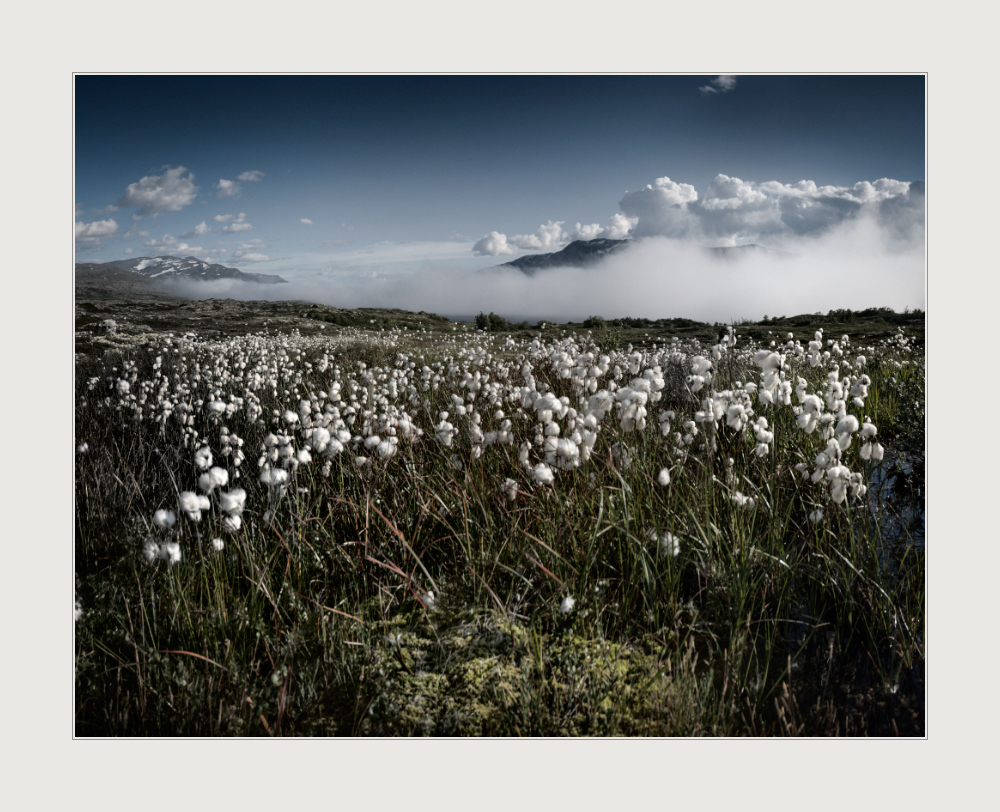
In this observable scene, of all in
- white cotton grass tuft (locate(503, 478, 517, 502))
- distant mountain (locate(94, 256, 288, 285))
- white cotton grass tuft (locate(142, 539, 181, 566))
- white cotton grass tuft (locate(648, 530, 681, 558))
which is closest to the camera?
white cotton grass tuft (locate(142, 539, 181, 566))

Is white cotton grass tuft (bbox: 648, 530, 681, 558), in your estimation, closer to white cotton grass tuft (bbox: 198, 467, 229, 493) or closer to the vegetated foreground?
the vegetated foreground

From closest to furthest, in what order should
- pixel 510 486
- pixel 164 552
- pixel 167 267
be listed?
pixel 164 552 → pixel 510 486 → pixel 167 267

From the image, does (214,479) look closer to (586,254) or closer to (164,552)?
(164,552)

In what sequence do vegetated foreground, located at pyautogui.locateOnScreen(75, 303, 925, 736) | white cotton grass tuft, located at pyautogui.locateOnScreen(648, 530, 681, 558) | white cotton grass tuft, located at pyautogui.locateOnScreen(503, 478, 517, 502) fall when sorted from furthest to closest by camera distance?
1. white cotton grass tuft, located at pyautogui.locateOnScreen(503, 478, 517, 502)
2. white cotton grass tuft, located at pyautogui.locateOnScreen(648, 530, 681, 558)
3. vegetated foreground, located at pyautogui.locateOnScreen(75, 303, 925, 736)

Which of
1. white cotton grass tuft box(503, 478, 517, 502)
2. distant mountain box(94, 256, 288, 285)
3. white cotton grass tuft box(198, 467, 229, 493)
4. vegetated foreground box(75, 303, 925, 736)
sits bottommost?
vegetated foreground box(75, 303, 925, 736)

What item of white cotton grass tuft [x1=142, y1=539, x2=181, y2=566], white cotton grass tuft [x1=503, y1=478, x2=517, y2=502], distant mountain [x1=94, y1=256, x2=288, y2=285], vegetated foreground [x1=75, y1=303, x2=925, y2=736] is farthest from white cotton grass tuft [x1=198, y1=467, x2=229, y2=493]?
distant mountain [x1=94, y1=256, x2=288, y2=285]

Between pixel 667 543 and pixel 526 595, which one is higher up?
pixel 667 543

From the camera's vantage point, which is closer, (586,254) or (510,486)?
(510,486)

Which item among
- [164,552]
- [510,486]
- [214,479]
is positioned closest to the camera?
[214,479]

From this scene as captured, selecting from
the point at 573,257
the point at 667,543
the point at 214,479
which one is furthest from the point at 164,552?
the point at 573,257

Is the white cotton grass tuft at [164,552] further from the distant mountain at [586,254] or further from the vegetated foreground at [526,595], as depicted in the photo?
the distant mountain at [586,254]

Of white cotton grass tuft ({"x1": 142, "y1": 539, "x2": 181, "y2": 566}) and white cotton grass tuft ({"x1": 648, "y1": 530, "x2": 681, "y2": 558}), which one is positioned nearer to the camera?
white cotton grass tuft ({"x1": 142, "y1": 539, "x2": 181, "y2": 566})

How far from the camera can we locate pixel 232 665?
7.47 ft
